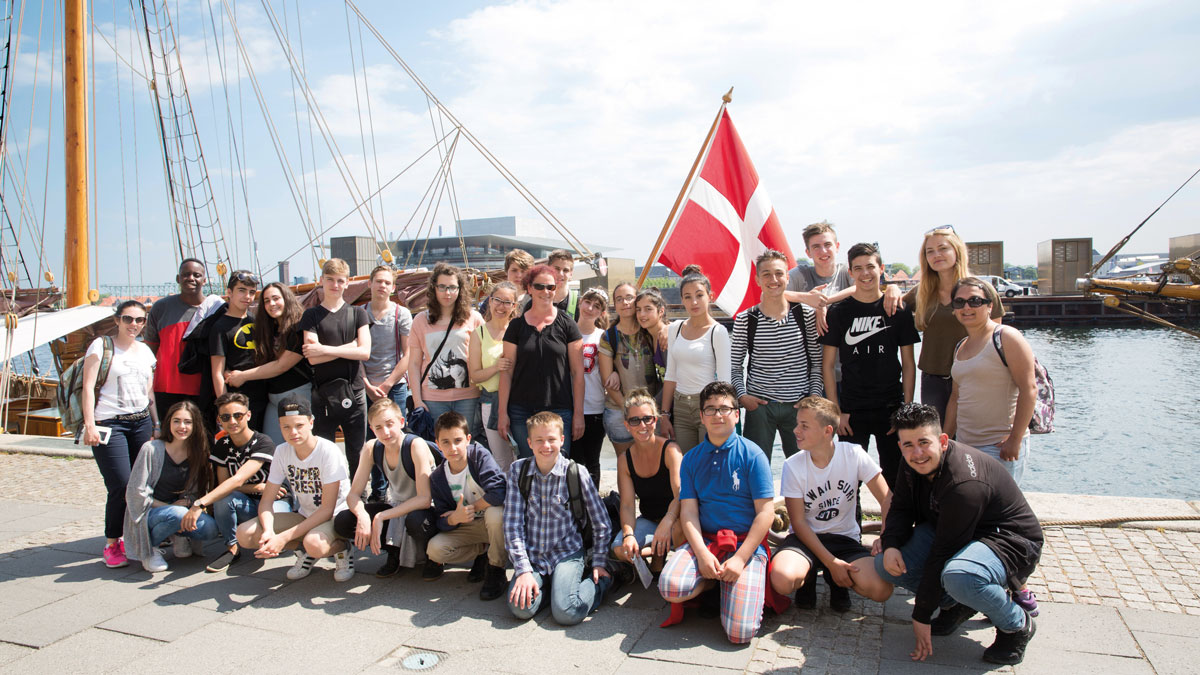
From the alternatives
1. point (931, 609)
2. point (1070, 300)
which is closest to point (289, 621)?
point (931, 609)

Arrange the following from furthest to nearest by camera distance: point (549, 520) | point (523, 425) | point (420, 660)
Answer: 1. point (523, 425)
2. point (549, 520)
3. point (420, 660)

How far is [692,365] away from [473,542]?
5.61 feet

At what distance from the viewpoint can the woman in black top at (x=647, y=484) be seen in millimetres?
3945

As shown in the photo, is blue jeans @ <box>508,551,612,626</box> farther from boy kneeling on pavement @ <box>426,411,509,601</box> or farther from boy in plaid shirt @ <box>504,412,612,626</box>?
boy kneeling on pavement @ <box>426,411,509,601</box>

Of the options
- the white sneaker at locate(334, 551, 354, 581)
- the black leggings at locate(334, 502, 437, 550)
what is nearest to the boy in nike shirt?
the black leggings at locate(334, 502, 437, 550)

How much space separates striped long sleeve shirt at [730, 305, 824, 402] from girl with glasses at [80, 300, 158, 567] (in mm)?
4027

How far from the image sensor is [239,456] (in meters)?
4.79

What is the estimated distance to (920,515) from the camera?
3480mm

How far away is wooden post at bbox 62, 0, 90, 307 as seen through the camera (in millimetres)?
10805

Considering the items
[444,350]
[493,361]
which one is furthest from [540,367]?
[444,350]

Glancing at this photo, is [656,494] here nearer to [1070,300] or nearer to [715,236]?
[715,236]

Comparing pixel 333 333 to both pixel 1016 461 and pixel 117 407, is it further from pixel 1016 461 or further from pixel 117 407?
pixel 1016 461

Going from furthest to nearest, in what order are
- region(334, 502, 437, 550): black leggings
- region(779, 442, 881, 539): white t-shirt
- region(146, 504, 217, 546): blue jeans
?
region(146, 504, 217, 546): blue jeans < region(334, 502, 437, 550): black leggings < region(779, 442, 881, 539): white t-shirt

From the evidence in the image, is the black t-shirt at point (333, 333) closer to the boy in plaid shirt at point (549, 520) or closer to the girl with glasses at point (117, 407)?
the girl with glasses at point (117, 407)
